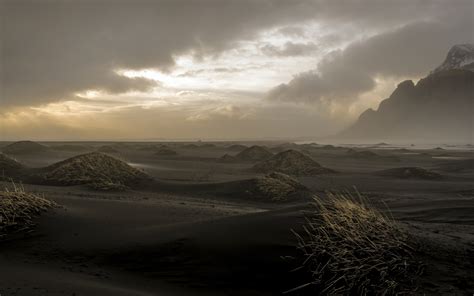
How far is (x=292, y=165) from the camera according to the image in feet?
102

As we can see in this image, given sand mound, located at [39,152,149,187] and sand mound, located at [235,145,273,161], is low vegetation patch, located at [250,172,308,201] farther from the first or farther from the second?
sand mound, located at [235,145,273,161]

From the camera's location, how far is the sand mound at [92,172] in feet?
69.8

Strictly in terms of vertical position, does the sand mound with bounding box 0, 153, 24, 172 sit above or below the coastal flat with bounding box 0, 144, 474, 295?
above

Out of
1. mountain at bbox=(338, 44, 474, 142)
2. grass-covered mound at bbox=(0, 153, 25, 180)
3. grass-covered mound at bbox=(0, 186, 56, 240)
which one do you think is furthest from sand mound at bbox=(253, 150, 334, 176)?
mountain at bbox=(338, 44, 474, 142)

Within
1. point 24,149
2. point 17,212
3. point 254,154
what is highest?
point 24,149

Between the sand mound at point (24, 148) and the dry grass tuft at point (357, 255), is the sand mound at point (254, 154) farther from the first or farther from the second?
the dry grass tuft at point (357, 255)

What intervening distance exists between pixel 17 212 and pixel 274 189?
40.9 feet

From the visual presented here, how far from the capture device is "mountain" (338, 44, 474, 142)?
146 m

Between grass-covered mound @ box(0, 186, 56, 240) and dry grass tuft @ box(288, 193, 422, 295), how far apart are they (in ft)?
22.5

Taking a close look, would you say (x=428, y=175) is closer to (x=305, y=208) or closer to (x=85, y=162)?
(x=305, y=208)

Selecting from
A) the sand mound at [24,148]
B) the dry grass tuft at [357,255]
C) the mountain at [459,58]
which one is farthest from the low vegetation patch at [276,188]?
the mountain at [459,58]

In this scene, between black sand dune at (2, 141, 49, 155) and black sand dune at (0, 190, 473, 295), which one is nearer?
black sand dune at (0, 190, 473, 295)

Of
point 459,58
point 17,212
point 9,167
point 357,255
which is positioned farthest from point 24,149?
point 459,58

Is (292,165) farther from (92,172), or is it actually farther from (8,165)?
(8,165)
